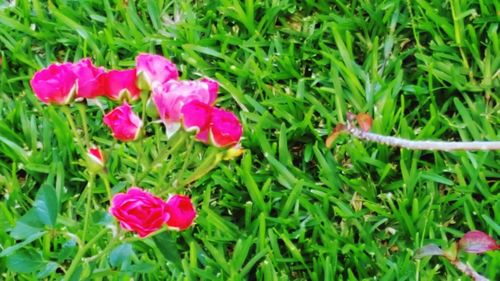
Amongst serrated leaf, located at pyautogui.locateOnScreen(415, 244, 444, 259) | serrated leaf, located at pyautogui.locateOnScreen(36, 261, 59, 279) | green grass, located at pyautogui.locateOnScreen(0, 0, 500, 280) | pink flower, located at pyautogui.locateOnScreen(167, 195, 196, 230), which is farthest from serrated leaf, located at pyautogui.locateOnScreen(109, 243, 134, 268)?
serrated leaf, located at pyautogui.locateOnScreen(415, 244, 444, 259)

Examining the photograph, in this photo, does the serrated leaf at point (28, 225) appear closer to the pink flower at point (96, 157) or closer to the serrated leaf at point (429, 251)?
the pink flower at point (96, 157)

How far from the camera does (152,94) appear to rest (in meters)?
1.29

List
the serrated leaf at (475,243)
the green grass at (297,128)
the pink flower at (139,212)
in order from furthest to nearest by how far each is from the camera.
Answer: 1. the green grass at (297,128)
2. the serrated leaf at (475,243)
3. the pink flower at (139,212)

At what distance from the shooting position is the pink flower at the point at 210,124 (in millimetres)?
1228

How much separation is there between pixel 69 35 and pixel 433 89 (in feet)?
3.56

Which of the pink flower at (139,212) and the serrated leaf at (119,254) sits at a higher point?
the pink flower at (139,212)

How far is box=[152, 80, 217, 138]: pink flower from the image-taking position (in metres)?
1.24

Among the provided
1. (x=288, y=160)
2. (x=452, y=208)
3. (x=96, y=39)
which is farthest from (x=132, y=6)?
(x=452, y=208)

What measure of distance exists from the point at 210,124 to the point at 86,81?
21 centimetres

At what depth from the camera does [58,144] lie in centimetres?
234

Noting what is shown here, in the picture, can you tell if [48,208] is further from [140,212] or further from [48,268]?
[140,212]

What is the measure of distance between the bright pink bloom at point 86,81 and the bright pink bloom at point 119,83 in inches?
0.4

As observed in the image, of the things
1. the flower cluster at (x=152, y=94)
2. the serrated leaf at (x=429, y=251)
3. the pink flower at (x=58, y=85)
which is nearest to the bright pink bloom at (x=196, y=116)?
the flower cluster at (x=152, y=94)

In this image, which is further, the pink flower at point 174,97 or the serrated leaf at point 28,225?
the serrated leaf at point 28,225
